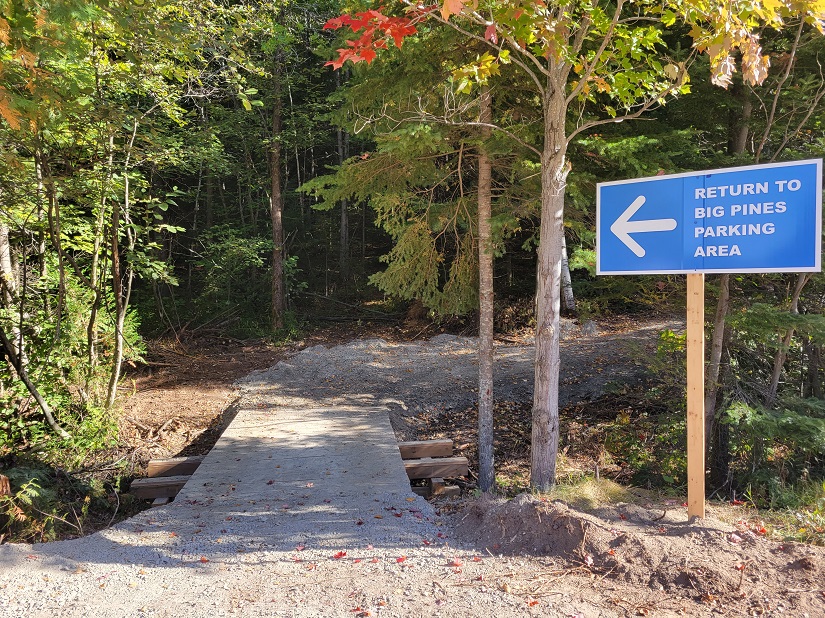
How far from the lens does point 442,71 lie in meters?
7.24

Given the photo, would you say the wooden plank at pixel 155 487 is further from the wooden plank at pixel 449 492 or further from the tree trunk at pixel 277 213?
the tree trunk at pixel 277 213

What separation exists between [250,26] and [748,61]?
7148 mm

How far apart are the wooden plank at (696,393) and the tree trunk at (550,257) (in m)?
1.34

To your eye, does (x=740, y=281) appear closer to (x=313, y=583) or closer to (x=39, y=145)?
(x=313, y=583)

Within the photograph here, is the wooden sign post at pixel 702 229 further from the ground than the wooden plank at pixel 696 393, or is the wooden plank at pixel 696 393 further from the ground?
the wooden sign post at pixel 702 229

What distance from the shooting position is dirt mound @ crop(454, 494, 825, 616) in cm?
322

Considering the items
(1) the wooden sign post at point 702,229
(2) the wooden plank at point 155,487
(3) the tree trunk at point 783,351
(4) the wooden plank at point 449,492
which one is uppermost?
(1) the wooden sign post at point 702,229

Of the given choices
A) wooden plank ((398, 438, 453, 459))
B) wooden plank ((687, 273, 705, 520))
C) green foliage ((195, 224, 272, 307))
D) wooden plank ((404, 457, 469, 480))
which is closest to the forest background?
wooden plank ((687, 273, 705, 520))

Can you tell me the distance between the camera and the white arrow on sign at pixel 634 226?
4.28 metres

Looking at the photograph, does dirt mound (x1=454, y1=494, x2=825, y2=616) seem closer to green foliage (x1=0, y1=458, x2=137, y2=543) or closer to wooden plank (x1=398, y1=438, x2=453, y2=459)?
wooden plank (x1=398, y1=438, x2=453, y2=459)

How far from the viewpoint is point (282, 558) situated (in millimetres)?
4164

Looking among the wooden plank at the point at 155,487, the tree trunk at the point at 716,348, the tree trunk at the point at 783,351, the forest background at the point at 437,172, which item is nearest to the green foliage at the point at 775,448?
the forest background at the point at 437,172

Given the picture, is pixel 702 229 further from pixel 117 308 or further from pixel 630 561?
pixel 117 308

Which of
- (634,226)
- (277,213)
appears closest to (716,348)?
(634,226)
